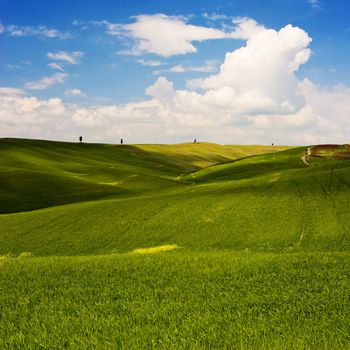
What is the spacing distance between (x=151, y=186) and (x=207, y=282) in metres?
84.3

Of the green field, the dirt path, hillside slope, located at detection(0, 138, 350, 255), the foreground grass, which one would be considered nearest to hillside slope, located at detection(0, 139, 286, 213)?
hillside slope, located at detection(0, 138, 350, 255)

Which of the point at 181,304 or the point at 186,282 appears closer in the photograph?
the point at 181,304

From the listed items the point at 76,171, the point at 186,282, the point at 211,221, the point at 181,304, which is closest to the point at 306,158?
the point at 76,171

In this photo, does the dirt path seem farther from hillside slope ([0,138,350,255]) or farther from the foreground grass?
the foreground grass

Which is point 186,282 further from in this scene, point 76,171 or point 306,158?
point 306,158

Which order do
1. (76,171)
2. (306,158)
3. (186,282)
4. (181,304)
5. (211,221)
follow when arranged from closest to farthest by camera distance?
(181,304) < (186,282) < (211,221) < (76,171) < (306,158)

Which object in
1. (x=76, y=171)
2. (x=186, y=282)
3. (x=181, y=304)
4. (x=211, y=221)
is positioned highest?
(x=181, y=304)

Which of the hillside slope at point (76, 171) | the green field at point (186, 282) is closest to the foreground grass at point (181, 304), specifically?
the green field at point (186, 282)

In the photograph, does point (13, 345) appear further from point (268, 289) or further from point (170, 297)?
point (268, 289)

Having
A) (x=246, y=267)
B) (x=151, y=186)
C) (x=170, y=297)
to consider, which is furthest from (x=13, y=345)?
(x=151, y=186)

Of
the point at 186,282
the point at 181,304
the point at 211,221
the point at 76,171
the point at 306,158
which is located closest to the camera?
the point at 181,304

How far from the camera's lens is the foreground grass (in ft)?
33.2

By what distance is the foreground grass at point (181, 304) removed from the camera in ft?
33.2

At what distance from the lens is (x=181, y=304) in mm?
12570
